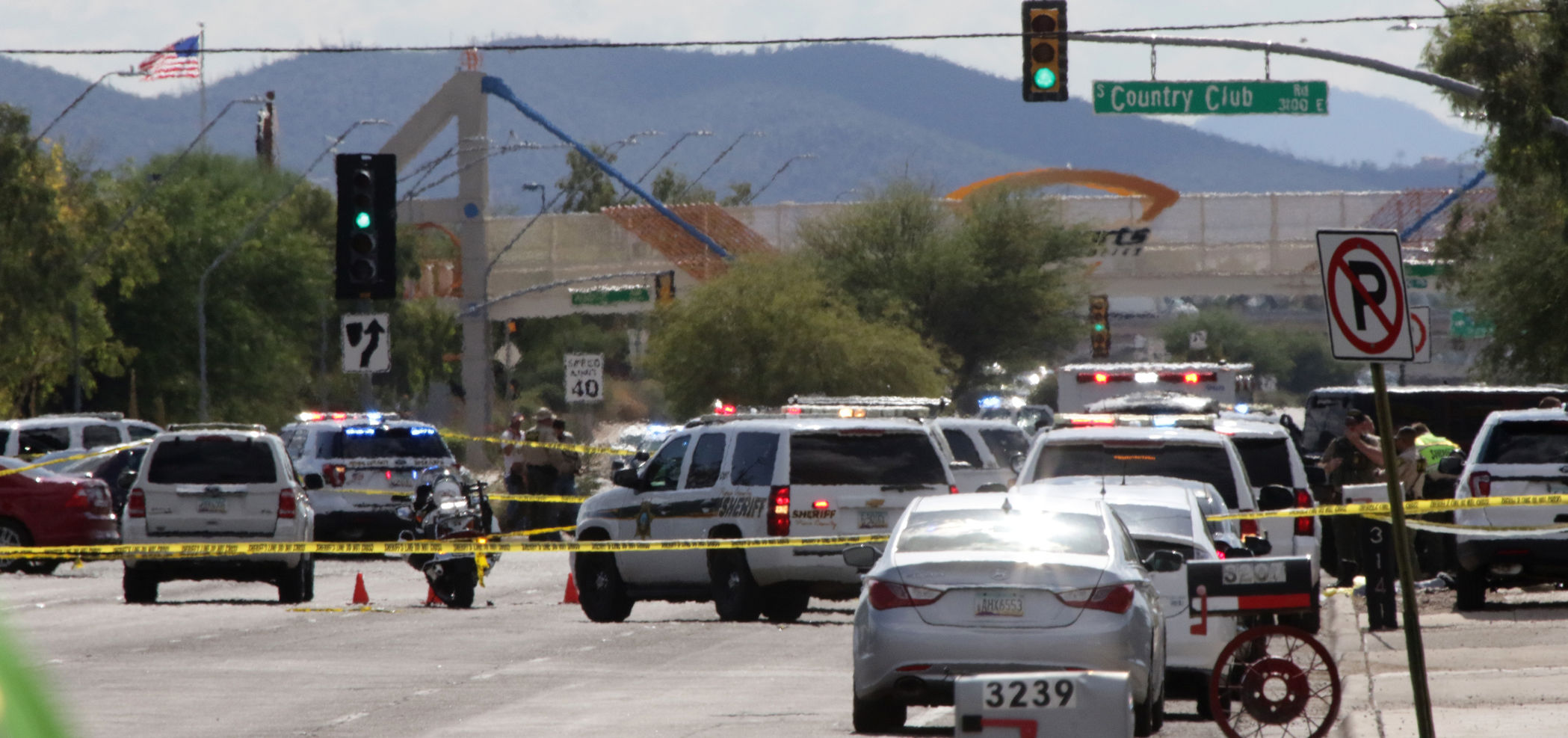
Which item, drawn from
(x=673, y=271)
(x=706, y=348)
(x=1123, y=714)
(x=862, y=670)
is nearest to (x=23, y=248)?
(x=706, y=348)

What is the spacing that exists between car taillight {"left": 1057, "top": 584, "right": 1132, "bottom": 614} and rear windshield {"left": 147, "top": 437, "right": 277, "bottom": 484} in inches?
488

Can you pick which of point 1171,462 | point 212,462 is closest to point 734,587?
point 1171,462

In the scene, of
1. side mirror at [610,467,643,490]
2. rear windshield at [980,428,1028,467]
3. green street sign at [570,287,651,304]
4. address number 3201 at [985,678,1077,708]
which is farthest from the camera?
green street sign at [570,287,651,304]

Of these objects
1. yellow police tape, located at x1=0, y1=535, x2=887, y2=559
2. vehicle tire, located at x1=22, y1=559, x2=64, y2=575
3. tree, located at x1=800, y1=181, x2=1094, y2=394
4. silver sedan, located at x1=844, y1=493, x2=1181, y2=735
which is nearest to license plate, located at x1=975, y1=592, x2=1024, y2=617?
silver sedan, located at x1=844, y1=493, x2=1181, y2=735

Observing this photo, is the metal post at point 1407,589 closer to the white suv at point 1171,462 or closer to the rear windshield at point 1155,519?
the rear windshield at point 1155,519

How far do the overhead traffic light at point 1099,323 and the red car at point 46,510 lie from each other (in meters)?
41.9

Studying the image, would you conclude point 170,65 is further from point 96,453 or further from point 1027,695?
point 1027,695

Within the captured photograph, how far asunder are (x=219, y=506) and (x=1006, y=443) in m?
10.8

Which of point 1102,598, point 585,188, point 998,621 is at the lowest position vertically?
point 998,621

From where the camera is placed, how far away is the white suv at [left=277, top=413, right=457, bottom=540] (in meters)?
29.1

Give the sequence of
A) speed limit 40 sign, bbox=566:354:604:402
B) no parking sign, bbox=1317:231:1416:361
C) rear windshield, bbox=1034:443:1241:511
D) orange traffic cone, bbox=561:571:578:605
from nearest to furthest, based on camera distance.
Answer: no parking sign, bbox=1317:231:1416:361 < rear windshield, bbox=1034:443:1241:511 < orange traffic cone, bbox=561:571:578:605 < speed limit 40 sign, bbox=566:354:604:402

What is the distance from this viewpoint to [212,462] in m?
21.0

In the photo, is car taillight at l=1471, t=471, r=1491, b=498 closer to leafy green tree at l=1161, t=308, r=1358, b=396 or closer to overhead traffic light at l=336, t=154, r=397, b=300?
overhead traffic light at l=336, t=154, r=397, b=300

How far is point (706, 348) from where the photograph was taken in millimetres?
50969
